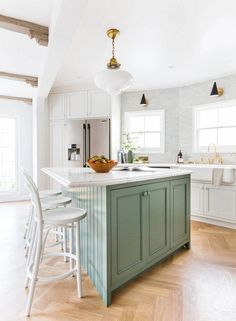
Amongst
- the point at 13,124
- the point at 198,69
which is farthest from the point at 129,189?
the point at 13,124

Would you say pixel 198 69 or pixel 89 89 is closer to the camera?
pixel 198 69

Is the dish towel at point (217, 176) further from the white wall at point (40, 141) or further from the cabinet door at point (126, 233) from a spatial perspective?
the white wall at point (40, 141)

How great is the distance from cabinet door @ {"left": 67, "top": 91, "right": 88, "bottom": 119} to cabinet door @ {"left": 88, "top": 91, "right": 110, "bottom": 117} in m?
0.12

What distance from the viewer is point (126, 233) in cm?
204

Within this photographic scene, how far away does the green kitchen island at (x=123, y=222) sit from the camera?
6.15ft

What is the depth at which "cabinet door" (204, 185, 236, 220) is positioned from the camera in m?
3.84

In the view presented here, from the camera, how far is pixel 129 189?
2053 millimetres

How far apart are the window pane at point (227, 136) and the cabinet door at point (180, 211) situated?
216cm

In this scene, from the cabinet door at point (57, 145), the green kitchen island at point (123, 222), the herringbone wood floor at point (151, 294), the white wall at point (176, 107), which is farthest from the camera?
the cabinet door at point (57, 145)

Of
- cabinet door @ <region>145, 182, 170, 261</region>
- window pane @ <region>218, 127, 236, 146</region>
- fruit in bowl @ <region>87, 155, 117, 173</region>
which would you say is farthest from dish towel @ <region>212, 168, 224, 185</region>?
fruit in bowl @ <region>87, 155, 117, 173</region>

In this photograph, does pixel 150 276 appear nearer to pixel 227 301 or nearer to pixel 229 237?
pixel 227 301

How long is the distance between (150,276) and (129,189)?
94cm

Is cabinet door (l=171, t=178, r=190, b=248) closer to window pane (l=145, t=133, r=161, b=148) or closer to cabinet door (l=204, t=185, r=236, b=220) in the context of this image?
cabinet door (l=204, t=185, r=236, b=220)

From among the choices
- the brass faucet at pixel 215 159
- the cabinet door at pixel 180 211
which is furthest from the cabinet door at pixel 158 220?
the brass faucet at pixel 215 159
